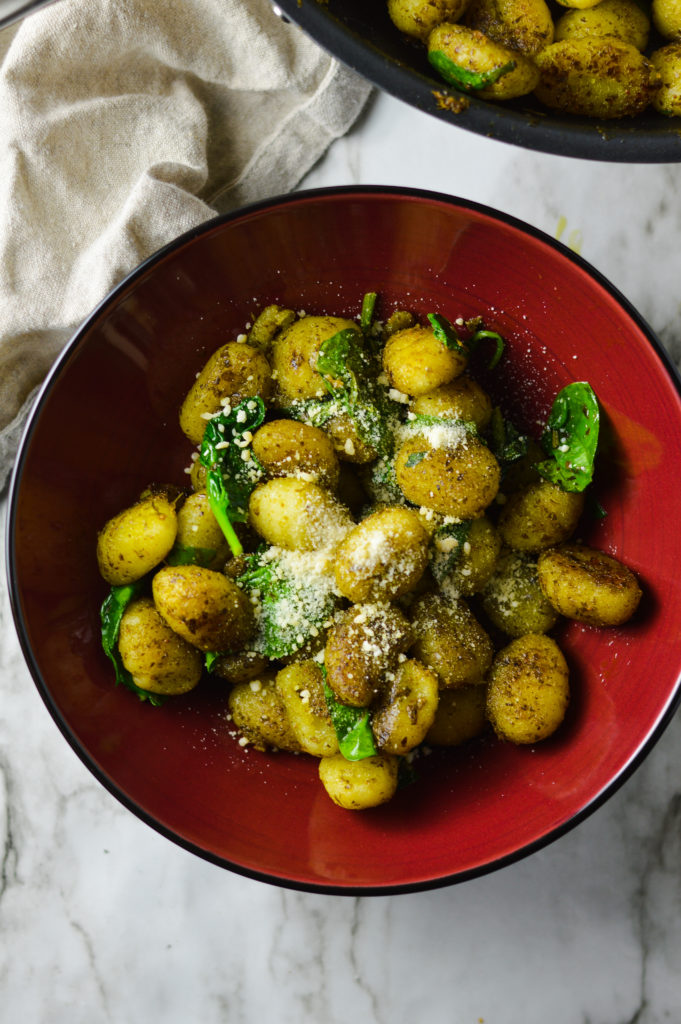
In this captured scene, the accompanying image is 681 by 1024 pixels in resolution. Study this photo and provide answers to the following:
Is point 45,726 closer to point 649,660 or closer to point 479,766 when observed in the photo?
point 479,766

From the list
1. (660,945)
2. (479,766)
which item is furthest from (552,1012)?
(479,766)

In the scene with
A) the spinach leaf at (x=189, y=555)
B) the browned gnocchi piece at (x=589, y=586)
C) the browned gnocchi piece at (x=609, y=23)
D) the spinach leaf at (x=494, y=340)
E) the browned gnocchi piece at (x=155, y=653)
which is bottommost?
the browned gnocchi piece at (x=155, y=653)

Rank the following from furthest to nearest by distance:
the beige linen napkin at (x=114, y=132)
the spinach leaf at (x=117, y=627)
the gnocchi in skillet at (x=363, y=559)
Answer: the beige linen napkin at (x=114, y=132), the spinach leaf at (x=117, y=627), the gnocchi in skillet at (x=363, y=559)

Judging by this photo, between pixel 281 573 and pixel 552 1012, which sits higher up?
pixel 281 573

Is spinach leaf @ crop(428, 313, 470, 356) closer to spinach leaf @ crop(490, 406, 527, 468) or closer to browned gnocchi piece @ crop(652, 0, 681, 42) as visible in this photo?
spinach leaf @ crop(490, 406, 527, 468)

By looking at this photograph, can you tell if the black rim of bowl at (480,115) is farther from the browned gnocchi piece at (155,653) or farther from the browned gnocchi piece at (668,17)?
the browned gnocchi piece at (155,653)

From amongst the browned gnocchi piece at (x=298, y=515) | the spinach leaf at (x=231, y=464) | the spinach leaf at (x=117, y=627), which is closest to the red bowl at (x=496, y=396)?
the spinach leaf at (x=117, y=627)

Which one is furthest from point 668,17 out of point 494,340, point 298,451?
point 298,451
